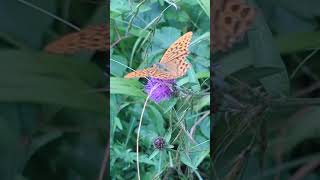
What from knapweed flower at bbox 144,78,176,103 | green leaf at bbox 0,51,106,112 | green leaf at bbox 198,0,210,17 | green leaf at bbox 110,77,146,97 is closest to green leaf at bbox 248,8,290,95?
green leaf at bbox 198,0,210,17

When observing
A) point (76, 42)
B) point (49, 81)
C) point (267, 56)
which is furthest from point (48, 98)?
point (267, 56)

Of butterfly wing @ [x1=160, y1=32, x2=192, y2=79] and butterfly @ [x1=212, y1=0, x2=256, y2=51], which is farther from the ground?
butterfly @ [x1=212, y1=0, x2=256, y2=51]

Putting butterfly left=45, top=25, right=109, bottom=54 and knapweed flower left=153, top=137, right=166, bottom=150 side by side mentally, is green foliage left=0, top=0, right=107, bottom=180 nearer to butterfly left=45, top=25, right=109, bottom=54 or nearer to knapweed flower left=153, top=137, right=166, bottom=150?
butterfly left=45, top=25, right=109, bottom=54

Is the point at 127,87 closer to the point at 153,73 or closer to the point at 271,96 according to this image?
the point at 153,73

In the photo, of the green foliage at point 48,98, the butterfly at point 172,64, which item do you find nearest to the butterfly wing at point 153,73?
A: the butterfly at point 172,64

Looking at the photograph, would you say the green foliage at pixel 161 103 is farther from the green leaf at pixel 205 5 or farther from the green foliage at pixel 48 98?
the green foliage at pixel 48 98

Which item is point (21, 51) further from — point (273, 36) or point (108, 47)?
point (273, 36)

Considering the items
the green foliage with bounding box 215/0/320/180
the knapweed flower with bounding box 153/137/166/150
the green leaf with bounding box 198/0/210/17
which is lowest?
the knapweed flower with bounding box 153/137/166/150
